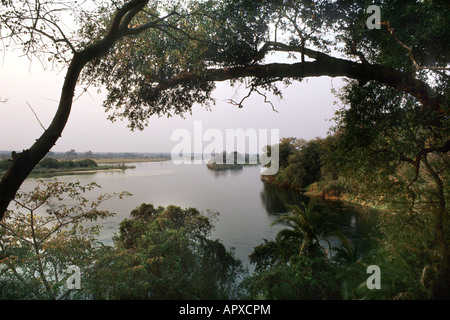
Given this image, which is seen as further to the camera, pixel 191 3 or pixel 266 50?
pixel 191 3

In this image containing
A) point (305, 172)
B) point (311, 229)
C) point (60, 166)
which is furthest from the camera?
point (305, 172)

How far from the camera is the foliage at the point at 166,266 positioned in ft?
14.3

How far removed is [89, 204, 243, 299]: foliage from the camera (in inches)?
172

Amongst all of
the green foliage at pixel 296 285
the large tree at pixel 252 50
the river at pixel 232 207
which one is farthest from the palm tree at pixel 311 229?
the large tree at pixel 252 50

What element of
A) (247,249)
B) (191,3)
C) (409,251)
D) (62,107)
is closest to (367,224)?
(247,249)

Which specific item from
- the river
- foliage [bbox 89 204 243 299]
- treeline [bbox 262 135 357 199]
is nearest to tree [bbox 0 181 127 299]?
foliage [bbox 89 204 243 299]

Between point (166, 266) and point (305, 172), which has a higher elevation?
point (305, 172)

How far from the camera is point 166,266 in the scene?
19.0ft

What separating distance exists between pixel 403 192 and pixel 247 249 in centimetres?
884

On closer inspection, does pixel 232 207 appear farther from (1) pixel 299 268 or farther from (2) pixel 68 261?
(2) pixel 68 261

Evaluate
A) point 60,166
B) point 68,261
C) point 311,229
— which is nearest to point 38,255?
point 68,261

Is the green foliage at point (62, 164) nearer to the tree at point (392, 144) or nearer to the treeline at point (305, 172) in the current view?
the tree at point (392, 144)

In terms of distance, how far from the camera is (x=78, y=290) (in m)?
3.85
